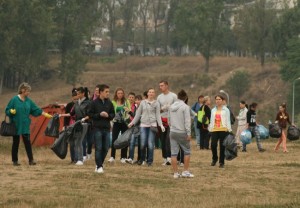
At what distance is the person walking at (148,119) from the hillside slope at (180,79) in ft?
243

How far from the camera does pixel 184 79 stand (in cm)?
11019

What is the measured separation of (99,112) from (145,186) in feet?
7.88

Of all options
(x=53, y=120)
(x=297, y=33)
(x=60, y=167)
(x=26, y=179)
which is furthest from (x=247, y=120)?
(x=297, y=33)

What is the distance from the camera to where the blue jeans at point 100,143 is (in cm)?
1875

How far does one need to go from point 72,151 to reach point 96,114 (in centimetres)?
344

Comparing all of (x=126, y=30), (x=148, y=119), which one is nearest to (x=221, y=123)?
(x=148, y=119)

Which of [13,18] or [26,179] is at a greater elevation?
[13,18]

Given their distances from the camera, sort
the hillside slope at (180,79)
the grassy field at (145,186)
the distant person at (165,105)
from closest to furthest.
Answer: the grassy field at (145,186), the distant person at (165,105), the hillside slope at (180,79)

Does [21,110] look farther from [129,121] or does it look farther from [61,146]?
[129,121]

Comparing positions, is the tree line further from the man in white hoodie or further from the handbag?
the man in white hoodie

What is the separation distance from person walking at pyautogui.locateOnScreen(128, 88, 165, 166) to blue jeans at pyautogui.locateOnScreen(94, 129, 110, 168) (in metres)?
2.29

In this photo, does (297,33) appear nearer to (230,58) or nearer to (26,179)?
(230,58)

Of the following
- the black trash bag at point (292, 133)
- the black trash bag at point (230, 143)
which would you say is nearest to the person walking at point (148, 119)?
the black trash bag at point (230, 143)

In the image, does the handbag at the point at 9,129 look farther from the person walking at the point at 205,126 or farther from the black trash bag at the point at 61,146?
the person walking at the point at 205,126
